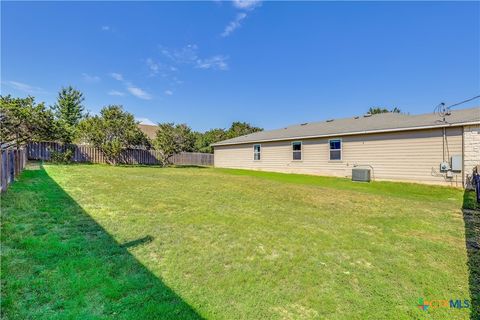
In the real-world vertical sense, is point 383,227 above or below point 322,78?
below

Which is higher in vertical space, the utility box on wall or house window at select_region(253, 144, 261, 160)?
house window at select_region(253, 144, 261, 160)

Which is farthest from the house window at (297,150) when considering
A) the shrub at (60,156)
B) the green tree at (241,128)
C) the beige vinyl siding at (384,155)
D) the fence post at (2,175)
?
the green tree at (241,128)

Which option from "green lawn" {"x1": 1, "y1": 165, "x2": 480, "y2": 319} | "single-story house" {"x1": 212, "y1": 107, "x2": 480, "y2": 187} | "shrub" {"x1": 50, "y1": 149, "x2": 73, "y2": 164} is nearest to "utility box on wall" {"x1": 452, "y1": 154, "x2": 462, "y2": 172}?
"single-story house" {"x1": 212, "y1": 107, "x2": 480, "y2": 187}

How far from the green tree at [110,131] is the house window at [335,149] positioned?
1445 centimetres

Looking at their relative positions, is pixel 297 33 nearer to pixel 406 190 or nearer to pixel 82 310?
pixel 406 190

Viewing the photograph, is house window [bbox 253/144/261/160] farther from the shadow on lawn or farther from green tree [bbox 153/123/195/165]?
the shadow on lawn

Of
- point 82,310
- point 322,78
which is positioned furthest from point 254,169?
point 82,310

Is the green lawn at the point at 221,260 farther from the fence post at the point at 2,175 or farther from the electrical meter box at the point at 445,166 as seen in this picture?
the electrical meter box at the point at 445,166

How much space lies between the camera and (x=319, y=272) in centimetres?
312

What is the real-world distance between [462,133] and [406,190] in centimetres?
345

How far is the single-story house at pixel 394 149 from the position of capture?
410 inches

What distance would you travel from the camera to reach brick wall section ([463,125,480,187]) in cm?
1007

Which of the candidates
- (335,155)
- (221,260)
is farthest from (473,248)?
(335,155)

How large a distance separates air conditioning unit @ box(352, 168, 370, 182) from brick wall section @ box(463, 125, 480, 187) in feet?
12.1
